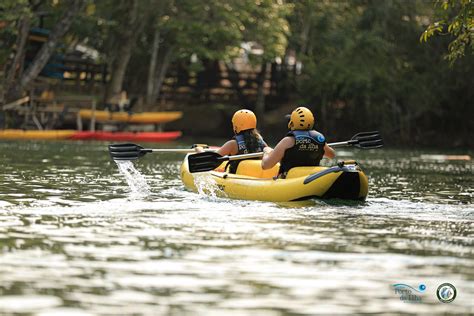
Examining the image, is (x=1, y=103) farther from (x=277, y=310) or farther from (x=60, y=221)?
(x=277, y=310)

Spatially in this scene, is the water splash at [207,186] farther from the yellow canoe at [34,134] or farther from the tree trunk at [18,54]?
the tree trunk at [18,54]

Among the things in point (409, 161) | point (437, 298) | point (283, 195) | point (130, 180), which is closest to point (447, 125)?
point (409, 161)

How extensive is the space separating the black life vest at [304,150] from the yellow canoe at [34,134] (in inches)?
844

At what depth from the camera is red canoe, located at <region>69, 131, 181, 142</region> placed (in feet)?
122

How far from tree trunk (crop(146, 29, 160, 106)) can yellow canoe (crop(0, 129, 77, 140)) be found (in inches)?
273

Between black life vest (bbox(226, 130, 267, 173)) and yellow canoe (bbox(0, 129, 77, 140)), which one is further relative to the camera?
yellow canoe (bbox(0, 129, 77, 140))

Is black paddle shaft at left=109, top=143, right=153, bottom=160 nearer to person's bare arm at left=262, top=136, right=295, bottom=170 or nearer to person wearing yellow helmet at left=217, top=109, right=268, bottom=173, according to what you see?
person wearing yellow helmet at left=217, top=109, right=268, bottom=173

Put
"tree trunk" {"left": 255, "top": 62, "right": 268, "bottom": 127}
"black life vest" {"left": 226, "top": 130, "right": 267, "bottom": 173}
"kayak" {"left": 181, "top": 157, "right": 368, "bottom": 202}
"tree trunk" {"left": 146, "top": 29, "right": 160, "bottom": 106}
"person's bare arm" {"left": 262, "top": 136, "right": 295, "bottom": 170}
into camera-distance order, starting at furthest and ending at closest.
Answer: "tree trunk" {"left": 255, "top": 62, "right": 268, "bottom": 127} < "tree trunk" {"left": 146, "top": 29, "right": 160, "bottom": 106} < "black life vest" {"left": 226, "top": 130, "right": 267, "bottom": 173} < "person's bare arm" {"left": 262, "top": 136, "right": 295, "bottom": 170} < "kayak" {"left": 181, "top": 157, "right": 368, "bottom": 202}

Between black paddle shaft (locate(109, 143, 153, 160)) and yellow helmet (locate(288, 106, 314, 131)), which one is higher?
yellow helmet (locate(288, 106, 314, 131))

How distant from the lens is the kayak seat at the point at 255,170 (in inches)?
642

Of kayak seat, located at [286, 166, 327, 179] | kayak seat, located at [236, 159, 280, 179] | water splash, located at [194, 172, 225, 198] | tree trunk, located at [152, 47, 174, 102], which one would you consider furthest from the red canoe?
kayak seat, located at [286, 166, 327, 179]

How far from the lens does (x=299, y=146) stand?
15211mm

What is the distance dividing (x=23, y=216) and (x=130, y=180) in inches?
251

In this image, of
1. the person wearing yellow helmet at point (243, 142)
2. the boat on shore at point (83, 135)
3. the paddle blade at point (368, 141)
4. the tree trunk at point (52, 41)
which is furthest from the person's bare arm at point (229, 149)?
the tree trunk at point (52, 41)
